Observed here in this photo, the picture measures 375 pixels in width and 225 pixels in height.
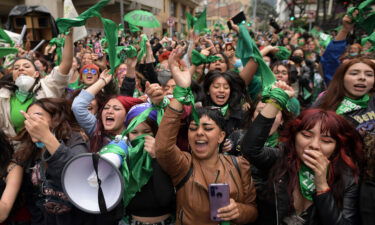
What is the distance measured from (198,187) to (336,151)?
88 cm

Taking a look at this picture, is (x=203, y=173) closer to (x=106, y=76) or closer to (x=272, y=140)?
(x=272, y=140)

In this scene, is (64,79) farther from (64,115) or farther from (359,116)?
(359,116)

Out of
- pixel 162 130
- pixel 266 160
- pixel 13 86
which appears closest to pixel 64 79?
pixel 13 86

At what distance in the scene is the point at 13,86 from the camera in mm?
3068

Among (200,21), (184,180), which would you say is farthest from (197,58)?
(184,180)

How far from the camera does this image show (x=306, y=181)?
168 centimetres

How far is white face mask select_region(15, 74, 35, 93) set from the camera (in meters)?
2.98

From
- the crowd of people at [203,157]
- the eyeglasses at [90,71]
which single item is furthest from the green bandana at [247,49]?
the eyeglasses at [90,71]

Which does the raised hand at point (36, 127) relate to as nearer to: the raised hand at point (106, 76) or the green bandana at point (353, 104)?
the raised hand at point (106, 76)

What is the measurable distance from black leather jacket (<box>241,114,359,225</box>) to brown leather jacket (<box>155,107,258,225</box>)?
13 cm

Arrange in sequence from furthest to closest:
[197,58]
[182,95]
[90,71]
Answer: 1. [90,71]
2. [197,58]
3. [182,95]

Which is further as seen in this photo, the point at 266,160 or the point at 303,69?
the point at 303,69

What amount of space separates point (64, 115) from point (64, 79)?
93 cm

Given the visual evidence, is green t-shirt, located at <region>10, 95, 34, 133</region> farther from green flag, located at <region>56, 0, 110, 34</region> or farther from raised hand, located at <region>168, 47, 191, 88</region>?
raised hand, located at <region>168, 47, 191, 88</region>
